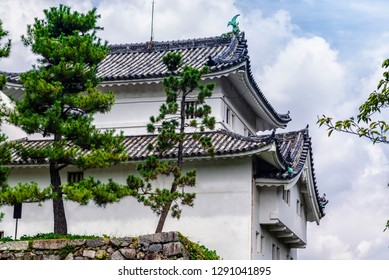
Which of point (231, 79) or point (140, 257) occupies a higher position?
point (231, 79)

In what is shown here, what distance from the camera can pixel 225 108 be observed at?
29609 mm

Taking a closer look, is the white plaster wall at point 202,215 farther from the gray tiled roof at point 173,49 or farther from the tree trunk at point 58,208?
the tree trunk at point 58,208

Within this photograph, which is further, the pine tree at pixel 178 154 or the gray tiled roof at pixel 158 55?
the gray tiled roof at pixel 158 55

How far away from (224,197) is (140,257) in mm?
7316

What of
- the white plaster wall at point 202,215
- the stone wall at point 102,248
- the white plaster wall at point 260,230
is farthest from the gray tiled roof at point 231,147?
the stone wall at point 102,248

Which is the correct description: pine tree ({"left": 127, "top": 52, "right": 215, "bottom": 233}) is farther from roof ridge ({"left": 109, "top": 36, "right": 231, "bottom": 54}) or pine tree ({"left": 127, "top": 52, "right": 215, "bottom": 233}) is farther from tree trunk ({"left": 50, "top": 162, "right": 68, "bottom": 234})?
roof ridge ({"left": 109, "top": 36, "right": 231, "bottom": 54})

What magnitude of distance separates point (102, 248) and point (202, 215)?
6.81 metres

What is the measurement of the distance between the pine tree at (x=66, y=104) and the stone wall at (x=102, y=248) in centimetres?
194

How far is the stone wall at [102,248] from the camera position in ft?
65.5

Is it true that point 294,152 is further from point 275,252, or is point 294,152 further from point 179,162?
point 179,162

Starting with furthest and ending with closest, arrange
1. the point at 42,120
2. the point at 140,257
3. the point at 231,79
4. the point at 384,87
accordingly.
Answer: the point at 231,79, the point at 42,120, the point at 140,257, the point at 384,87
